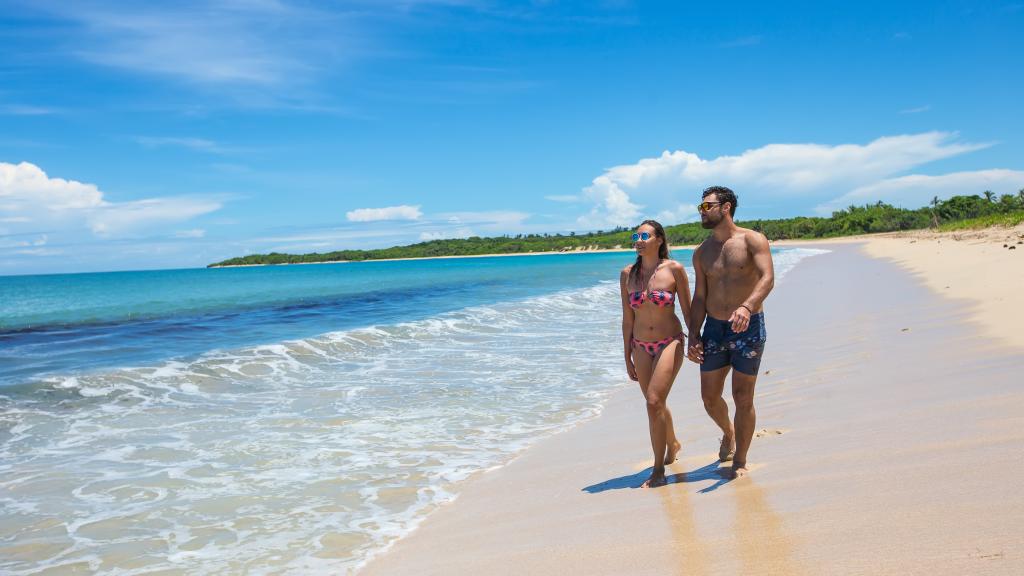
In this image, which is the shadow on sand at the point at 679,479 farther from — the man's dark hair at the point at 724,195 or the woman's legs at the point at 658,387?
the man's dark hair at the point at 724,195

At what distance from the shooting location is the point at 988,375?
6000 millimetres

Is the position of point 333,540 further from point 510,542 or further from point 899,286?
point 899,286

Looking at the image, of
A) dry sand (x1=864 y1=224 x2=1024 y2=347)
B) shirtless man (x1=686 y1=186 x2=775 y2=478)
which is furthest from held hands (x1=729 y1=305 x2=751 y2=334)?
dry sand (x1=864 y1=224 x2=1024 y2=347)

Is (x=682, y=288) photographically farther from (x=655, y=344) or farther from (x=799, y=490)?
(x=799, y=490)

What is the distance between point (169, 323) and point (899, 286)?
22.5 meters

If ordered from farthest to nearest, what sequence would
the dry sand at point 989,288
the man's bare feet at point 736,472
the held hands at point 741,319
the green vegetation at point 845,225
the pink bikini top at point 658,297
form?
1. the green vegetation at point 845,225
2. the dry sand at point 989,288
3. the pink bikini top at point 658,297
4. the man's bare feet at point 736,472
5. the held hands at point 741,319

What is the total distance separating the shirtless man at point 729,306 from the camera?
4.40 metres

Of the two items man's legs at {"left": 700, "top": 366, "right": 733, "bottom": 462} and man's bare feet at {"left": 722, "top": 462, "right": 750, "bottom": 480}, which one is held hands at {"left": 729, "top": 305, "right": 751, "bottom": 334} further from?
man's bare feet at {"left": 722, "top": 462, "right": 750, "bottom": 480}

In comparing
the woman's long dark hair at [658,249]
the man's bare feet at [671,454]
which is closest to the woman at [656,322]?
the woman's long dark hair at [658,249]

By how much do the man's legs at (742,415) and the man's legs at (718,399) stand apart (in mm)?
67

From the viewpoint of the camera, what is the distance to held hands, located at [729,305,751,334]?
4.19m

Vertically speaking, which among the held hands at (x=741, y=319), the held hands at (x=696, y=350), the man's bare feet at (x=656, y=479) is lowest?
the man's bare feet at (x=656, y=479)

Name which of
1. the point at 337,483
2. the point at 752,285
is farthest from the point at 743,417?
the point at 337,483

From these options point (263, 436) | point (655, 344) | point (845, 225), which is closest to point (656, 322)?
point (655, 344)
